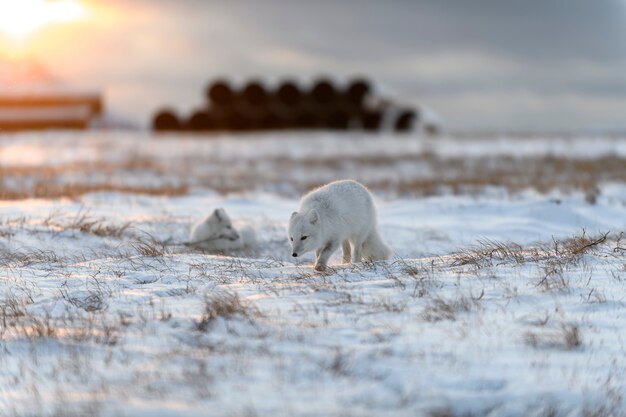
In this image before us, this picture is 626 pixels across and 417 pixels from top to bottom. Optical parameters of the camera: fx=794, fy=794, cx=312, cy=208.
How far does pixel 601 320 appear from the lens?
211 inches

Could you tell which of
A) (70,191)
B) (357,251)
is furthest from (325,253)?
(70,191)

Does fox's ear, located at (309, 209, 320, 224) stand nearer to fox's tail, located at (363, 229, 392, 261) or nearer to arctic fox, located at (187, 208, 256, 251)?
fox's tail, located at (363, 229, 392, 261)

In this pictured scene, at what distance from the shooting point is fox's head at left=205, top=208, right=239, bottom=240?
10.3m

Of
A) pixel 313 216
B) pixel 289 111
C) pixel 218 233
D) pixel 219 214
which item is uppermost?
pixel 289 111

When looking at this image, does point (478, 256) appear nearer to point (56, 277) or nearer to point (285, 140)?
point (56, 277)

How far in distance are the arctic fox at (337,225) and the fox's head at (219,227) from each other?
210 cm

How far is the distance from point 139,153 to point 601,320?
23030 millimetres

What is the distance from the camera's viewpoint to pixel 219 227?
10.4 metres

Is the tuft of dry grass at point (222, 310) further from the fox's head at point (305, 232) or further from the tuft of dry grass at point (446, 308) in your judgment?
the fox's head at point (305, 232)

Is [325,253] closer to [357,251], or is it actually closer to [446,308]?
[357,251]

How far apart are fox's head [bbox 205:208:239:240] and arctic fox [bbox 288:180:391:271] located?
2099 mm

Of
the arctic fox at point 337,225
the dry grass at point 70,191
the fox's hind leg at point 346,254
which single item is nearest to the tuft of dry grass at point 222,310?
the arctic fox at point 337,225

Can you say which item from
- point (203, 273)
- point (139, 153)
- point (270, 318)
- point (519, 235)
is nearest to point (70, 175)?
point (139, 153)

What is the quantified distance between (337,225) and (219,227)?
2915 mm
